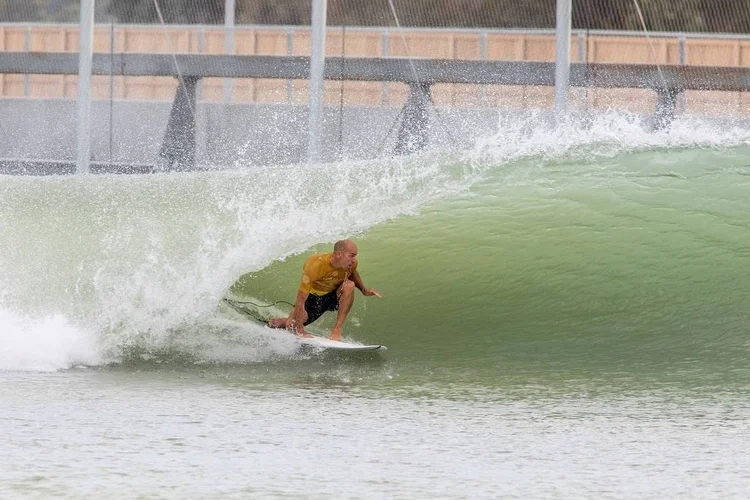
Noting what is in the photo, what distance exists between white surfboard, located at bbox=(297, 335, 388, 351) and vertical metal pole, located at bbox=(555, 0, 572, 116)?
8180 millimetres

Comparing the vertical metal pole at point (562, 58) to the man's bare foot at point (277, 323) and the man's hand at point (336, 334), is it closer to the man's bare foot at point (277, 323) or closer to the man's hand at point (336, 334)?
the man's bare foot at point (277, 323)

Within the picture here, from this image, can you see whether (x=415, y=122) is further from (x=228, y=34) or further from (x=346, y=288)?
(x=346, y=288)

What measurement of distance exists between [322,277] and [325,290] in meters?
0.08

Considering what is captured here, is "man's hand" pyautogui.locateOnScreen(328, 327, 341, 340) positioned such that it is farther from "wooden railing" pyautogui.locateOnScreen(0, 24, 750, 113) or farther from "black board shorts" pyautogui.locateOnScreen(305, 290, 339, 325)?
"wooden railing" pyautogui.locateOnScreen(0, 24, 750, 113)

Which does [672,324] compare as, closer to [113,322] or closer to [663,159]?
[113,322]

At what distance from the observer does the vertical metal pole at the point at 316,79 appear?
54.1ft

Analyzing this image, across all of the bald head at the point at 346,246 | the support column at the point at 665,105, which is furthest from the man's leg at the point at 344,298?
the support column at the point at 665,105

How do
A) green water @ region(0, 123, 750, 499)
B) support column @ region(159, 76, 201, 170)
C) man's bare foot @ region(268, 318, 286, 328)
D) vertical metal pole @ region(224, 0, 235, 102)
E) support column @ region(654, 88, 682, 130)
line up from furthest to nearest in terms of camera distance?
vertical metal pole @ region(224, 0, 235, 102), support column @ region(159, 76, 201, 170), support column @ region(654, 88, 682, 130), man's bare foot @ region(268, 318, 286, 328), green water @ region(0, 123, 750, 499)

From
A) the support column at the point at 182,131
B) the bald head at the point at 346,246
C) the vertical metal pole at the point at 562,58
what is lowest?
the bald head at the point at 346,246

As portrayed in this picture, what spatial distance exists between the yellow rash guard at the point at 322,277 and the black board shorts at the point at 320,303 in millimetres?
25

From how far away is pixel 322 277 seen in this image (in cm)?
881

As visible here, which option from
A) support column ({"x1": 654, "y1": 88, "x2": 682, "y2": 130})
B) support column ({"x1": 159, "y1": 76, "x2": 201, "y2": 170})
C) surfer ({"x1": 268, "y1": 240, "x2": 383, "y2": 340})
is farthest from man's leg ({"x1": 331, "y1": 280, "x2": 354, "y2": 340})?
support column ({"x1": 159, "y1": 76, "x2": 201, "y2": 170})

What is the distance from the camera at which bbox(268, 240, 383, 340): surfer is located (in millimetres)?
8688

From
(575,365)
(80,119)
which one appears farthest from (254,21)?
(575,365)
